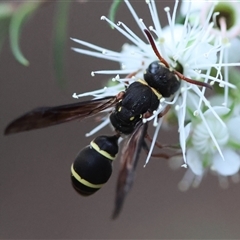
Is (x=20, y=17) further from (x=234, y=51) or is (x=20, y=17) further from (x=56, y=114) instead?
(x=234, y=51)

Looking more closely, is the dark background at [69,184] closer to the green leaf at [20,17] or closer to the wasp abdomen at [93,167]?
the green leaf at [20,17]

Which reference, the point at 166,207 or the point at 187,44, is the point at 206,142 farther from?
the point at 166,207

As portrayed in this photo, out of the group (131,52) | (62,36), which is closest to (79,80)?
(62,36)

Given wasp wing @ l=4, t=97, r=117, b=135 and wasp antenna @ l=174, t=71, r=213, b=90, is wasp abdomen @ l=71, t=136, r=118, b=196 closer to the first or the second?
wasp wing @ l=4, t=97, r=117, b=135

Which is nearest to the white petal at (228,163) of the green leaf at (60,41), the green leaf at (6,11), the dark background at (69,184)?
the green leaf at (60,41)

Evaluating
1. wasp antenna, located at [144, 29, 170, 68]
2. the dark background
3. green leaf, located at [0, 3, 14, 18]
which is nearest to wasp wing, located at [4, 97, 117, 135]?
wasp antenna, located at [144, 29, 170, 68]

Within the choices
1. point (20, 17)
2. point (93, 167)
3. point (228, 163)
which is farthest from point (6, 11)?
point (228, 163)
